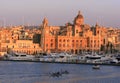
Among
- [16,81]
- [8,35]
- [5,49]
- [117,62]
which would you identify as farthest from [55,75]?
[8,35]

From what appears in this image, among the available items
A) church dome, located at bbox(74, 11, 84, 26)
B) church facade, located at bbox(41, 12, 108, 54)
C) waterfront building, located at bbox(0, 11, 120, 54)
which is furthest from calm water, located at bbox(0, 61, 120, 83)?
church dome, located at bbox(74, 11, 84, 26)

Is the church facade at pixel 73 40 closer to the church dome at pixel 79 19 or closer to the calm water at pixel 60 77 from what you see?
the church dome at pixel 79 19

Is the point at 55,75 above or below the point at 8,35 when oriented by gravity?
below

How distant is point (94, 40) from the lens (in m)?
107

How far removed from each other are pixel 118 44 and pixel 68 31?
18253mm

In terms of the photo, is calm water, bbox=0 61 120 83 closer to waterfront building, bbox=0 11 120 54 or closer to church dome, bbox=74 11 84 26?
waterfront building, bbox=0 11 120 54

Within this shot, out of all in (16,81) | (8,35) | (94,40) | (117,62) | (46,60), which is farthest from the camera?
(8,35)

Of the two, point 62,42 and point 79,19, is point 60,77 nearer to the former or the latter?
point 62,42

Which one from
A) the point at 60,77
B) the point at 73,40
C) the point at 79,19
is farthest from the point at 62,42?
the point at 60,77

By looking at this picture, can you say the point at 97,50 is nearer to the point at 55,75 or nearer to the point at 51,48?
the point at 51,48

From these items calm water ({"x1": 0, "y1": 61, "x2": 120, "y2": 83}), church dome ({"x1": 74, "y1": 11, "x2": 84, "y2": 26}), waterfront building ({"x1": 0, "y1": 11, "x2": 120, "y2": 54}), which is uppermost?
church dome ({"x1": 74, "y1": 11, "x2": 84, "y2": 26})

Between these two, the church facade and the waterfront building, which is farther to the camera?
the church facade

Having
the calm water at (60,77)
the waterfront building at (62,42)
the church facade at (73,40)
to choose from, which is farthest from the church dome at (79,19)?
the calm water at (60,77)

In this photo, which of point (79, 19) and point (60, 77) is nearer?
point (60, 77)
